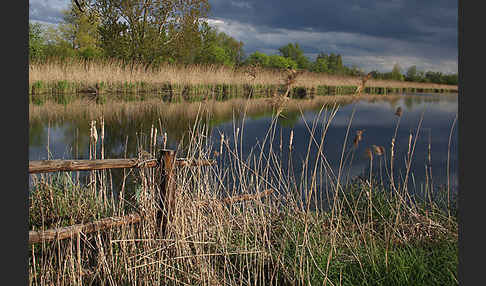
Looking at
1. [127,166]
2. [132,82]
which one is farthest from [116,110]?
[127,166]

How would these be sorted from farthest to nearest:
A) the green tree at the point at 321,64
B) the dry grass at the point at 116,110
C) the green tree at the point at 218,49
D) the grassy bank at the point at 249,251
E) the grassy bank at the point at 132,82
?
the green tree at the point at 321,64 < the green tree at the point at 218,49 < the grassy bank at the point at 132,82 < the dry grass at the point at 116,110 < the grassy bank at the point at 249,251

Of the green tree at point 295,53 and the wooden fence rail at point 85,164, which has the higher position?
the green tree at point 295,53

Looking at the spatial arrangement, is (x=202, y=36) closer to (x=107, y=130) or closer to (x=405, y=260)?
(x=107, y=130)

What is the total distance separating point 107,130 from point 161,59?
1199 centimetres

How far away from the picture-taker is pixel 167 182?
2672 millimetres

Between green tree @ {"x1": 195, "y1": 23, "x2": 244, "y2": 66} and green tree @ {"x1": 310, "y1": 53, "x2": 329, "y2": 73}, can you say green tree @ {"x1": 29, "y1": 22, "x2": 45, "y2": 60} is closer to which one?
green tree @ {"x1": 195, "y1": 23, "x2": 244, "y2": 66}

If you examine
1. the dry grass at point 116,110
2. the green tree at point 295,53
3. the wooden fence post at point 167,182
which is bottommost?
the wooden fence post at point 167,182

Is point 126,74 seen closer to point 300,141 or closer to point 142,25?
point 142,25

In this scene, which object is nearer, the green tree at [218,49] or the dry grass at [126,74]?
the dry grass at [126,74]

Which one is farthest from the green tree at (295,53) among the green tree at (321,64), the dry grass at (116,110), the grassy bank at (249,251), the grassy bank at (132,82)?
the grassy bank at (249,251)

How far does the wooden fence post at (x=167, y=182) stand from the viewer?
2.66m

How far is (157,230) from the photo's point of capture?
2811 mm

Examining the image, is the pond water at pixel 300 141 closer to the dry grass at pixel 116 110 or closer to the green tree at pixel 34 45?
the dry grass at pixel 116 110

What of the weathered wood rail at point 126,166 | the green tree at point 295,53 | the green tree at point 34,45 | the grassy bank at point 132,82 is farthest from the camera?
the green tree at point 295,53
